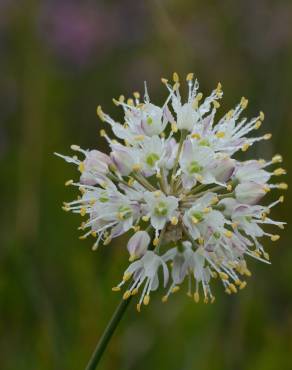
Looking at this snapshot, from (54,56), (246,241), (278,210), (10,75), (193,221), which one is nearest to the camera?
(193,221)

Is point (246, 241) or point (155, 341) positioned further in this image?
point (155, 341)

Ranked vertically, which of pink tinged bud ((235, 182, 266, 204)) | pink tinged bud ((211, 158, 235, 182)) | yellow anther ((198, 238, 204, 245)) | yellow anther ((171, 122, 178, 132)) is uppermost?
yellow anther ((171, 122, 178, 132))

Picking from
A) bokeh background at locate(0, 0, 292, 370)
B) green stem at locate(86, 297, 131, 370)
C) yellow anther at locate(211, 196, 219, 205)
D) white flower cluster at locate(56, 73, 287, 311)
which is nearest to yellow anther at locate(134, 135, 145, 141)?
white flower cluster at locate(56, 73, 287, 311)

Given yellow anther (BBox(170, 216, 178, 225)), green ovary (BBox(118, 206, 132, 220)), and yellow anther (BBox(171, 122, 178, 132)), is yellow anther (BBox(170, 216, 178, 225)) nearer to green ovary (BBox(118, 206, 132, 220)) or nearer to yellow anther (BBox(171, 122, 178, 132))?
green ovary (BBox(118, 206, 132, 220))

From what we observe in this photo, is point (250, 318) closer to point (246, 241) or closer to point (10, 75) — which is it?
point (246, 241)

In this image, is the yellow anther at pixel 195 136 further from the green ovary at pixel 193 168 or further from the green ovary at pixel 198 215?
the green ovary at pixel 198 215

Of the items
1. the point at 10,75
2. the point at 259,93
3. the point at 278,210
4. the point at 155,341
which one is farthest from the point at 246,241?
the point at 10,75
